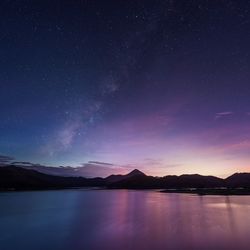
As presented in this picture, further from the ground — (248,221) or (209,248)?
(248,221)

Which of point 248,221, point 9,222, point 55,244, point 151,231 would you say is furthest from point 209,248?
point 9,222

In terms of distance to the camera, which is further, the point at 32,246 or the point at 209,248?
the point at 32,246

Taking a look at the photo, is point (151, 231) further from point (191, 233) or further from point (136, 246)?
point (136, 246)

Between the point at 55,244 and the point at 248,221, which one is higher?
the point at 248,221

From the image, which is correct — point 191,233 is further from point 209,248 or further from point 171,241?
point 209,248

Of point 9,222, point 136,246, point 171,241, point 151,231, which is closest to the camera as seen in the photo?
point 136,246

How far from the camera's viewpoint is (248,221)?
34844 mm

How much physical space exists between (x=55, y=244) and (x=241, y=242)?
1612cm

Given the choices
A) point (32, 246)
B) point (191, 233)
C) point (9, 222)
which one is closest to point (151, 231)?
point (191, 233)

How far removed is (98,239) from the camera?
27.4 metres

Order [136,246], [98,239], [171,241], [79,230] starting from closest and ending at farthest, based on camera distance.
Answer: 1. [136,246]
2. [171,241]
3. [98,239]
4. [79,230]

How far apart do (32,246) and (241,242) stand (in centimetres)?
1776

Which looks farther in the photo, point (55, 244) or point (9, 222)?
point (9, 222)

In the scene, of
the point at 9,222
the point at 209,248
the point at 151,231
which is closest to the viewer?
the point at 209,248
